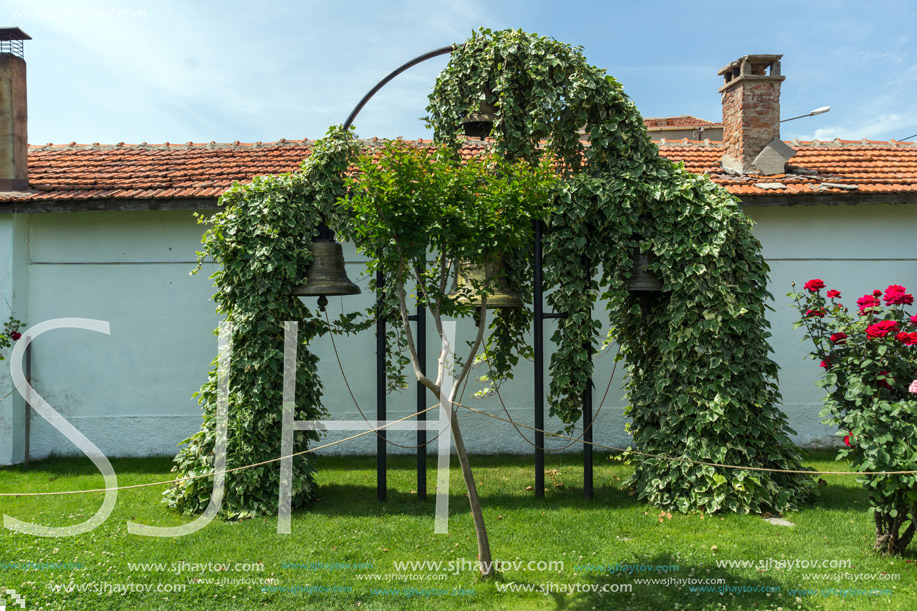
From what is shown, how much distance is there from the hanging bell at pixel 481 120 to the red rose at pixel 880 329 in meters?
3.70

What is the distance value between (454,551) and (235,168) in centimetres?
702

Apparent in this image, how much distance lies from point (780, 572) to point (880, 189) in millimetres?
6185

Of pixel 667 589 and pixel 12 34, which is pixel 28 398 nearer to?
pixel 12 34

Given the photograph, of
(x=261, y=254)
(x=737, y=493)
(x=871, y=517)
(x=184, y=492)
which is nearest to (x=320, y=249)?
(x=261, y=254)

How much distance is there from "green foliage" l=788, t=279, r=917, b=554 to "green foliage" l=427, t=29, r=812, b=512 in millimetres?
1037

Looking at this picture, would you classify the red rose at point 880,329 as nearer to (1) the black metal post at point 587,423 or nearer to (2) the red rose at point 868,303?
(2) the red rose at point 868,303

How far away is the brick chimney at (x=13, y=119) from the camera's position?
9164mm

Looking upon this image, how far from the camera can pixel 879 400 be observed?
4676mm

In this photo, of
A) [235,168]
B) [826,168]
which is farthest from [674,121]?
[235,168]

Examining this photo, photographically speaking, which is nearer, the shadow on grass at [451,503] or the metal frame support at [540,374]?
the shadow on grass at [451,503]

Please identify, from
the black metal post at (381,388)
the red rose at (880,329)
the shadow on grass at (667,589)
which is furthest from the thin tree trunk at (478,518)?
the red rose at (880,329)

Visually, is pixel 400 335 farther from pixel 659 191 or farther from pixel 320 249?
pixel 659 191

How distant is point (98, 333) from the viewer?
29.6 ft

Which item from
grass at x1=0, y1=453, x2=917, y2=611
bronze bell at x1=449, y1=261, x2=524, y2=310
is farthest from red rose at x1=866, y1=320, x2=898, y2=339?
bronze bell at x1=449, y1=261, x2=524, y2=310
